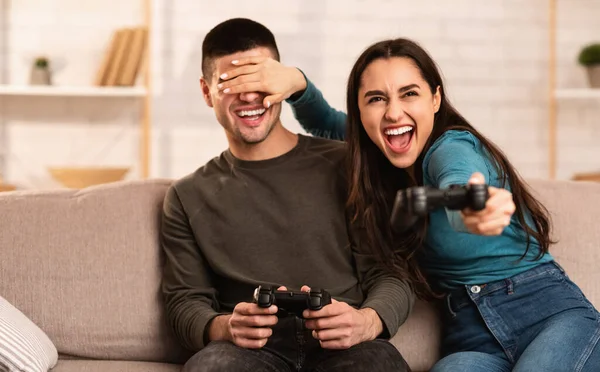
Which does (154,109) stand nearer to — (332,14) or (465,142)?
(332,14)

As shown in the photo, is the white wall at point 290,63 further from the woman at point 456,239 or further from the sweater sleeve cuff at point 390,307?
the sweater sleeve cuff at point 390,307

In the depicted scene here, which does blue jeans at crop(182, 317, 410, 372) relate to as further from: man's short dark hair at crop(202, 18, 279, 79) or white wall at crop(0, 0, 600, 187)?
white wall at crop(0, 0, 600, 187)

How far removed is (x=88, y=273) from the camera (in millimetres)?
2004

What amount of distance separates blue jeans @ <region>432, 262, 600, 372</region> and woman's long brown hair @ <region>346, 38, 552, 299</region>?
0.36 ft

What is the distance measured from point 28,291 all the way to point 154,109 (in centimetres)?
212

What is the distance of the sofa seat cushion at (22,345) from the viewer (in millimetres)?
1675

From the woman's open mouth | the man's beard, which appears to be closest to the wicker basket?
the man's beard

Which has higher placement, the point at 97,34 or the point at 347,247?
the point at 97,34

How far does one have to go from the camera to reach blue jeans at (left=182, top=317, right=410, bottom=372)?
1.62 meters

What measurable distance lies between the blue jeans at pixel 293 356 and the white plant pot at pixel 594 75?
2691 millimetres

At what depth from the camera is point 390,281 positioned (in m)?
1.86

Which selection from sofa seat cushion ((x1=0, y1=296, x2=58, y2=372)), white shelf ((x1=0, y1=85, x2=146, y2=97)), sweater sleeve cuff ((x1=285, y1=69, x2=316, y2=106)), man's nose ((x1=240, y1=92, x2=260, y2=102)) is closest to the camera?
sofa seat cushion ((x1=0, y1=296, x2=58, y2=372))

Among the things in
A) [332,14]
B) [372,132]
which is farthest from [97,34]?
[372,132]

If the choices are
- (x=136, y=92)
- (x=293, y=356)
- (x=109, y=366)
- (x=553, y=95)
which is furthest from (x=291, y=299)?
(x=553, y=95)
